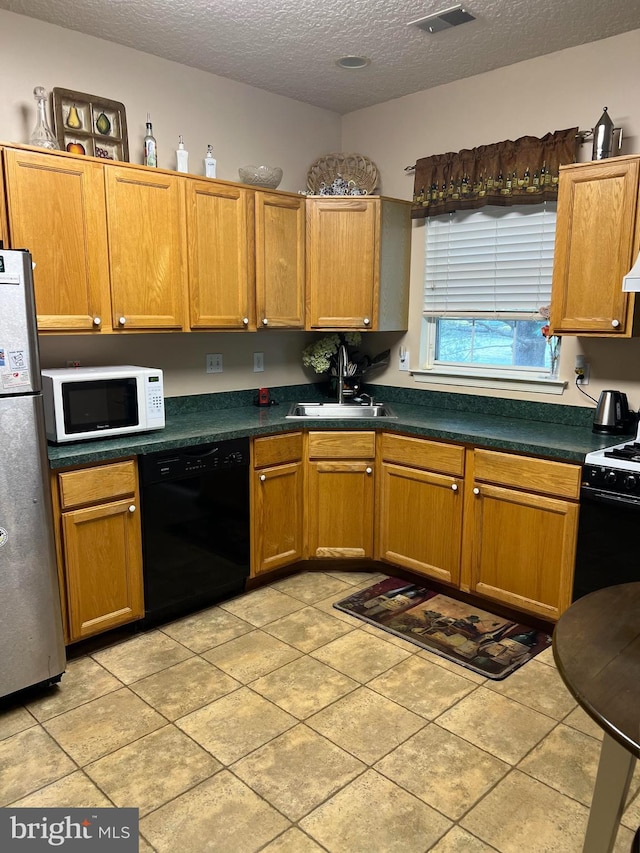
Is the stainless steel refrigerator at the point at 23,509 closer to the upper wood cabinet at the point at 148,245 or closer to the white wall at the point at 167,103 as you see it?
the upper wood cabinet at the point at 148,245

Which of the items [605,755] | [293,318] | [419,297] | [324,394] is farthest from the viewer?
[324,394]

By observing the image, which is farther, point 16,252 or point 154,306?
point 154,306

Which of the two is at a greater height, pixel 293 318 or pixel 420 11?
pixel 420 11

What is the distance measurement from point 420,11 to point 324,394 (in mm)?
2288

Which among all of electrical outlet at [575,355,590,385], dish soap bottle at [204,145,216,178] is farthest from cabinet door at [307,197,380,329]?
electrical outlet at [575,355,590,385]

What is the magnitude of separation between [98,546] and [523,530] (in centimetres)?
192

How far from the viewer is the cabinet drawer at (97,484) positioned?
102 inches

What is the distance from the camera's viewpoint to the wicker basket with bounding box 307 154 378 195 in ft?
13.2

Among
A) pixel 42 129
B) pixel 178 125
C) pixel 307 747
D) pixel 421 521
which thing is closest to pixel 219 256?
pixel 178 125

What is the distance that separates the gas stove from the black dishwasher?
1.62 meters

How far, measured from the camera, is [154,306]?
308 centimetres

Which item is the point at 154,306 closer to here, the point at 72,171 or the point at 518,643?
the point at 72,171

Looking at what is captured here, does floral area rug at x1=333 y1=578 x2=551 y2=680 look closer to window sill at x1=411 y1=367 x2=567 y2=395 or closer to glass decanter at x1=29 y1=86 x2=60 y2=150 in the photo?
window sill at x1=411 y1=367 x2=567 y2=395

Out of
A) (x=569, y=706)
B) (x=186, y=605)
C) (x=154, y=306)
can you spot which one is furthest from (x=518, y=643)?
(x=154, y=306)
